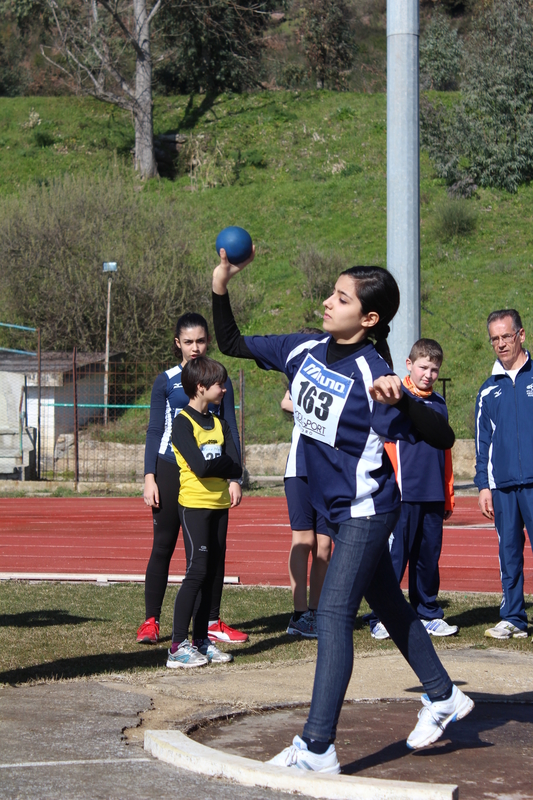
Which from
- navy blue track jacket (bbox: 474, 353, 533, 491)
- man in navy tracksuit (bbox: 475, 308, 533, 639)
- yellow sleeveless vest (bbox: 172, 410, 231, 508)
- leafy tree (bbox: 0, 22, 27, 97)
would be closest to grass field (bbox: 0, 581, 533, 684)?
man in navy tracksuit (bbox: 475, 308, 533, 639)

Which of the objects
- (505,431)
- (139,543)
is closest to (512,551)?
(505,431)

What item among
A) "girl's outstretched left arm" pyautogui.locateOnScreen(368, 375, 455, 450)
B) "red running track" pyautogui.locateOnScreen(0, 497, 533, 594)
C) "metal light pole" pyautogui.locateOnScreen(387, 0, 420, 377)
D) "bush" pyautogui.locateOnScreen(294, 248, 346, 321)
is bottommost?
"red running track" pyautogui.locateOnScreen(0, 497, 533, 594)

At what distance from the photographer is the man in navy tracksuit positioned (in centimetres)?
616

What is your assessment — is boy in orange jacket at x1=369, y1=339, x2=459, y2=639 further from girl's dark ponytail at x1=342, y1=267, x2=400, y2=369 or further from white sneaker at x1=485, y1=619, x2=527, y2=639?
girl's dark ponytail at x1=342, y1=267, x2=400, y2=369

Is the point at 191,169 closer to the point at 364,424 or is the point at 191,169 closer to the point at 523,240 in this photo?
the point at 523,240

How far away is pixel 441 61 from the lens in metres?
52.2

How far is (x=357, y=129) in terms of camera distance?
3903cm

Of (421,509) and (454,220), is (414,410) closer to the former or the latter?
(421,509)

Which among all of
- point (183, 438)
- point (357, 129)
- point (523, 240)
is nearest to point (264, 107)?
point (357, 129)

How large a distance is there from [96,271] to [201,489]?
23597mm

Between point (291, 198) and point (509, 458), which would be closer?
point (509, 458)

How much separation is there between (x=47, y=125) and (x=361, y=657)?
4074 cm

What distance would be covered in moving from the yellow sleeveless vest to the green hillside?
16.1 m

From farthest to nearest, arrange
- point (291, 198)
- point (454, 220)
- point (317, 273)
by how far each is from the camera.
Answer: point (291, 198)
point (454, 220)
point (317, 273)
